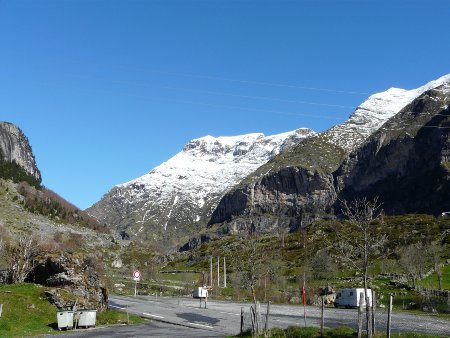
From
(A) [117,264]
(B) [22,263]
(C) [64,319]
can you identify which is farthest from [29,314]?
(A) [117,264]

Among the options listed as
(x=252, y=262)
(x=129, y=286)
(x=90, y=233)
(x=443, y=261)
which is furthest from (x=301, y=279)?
(x=90, y=233)

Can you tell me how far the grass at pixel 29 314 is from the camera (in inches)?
1273

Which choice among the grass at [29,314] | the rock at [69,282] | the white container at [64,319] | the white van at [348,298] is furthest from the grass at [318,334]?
the white van at [348,298]

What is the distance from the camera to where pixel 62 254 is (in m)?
45.4

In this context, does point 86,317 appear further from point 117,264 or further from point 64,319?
point 117,264

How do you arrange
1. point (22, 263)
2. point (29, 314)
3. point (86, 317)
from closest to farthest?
point (86, 317) < point (29, 314) < point (22, 263)

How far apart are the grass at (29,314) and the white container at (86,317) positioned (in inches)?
62.9

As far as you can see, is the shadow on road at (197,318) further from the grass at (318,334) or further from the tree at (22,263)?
the grass at (318,334)

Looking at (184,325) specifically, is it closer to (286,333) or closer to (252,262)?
(252,262)

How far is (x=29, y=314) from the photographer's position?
1415 inches

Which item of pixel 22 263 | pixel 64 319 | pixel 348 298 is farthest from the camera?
pixel 348 298

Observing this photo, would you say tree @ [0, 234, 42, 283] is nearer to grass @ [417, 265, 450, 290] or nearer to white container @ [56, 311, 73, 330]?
white container @ [56, 311, 73, 330]

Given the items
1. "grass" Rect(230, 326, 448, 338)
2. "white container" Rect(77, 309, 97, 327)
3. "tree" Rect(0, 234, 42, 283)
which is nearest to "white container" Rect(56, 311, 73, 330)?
"white container" Rect(77, 309, 97, 327)

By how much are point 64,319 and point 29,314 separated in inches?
141
